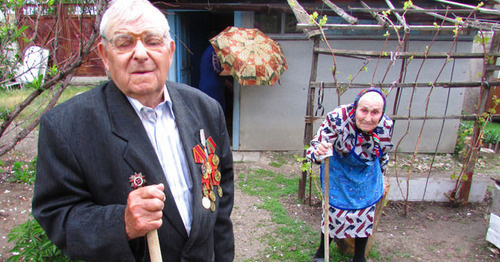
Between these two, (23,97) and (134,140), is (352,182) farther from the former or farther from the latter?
(23,97)

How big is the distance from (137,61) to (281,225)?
3155 mm

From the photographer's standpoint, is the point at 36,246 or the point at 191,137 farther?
the point at 36,246

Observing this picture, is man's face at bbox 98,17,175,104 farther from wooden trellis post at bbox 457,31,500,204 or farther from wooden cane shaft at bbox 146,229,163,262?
wooden trellis post at bbox 457,31,500,204

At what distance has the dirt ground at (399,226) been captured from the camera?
136 inches

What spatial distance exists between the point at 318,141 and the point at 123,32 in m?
1.98

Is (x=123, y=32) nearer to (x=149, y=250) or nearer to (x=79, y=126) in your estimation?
(x=79, y=126)

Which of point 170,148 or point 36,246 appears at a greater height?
point 170,148

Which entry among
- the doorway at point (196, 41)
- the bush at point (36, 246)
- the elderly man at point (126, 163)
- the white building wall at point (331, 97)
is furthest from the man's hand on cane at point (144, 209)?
the white building wall at point (331, 97)

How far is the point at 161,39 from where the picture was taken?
1.28m

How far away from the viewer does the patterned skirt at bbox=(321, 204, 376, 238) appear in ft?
9.40

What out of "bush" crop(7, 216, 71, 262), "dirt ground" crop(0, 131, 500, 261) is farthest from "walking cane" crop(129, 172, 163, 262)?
"dirt ground" crop(0, 131, 500, 261)

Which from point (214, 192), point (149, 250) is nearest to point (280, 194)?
point (214, 192)

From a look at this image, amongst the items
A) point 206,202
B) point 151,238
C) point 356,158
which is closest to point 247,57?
point 356,158

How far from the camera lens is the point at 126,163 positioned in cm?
122
